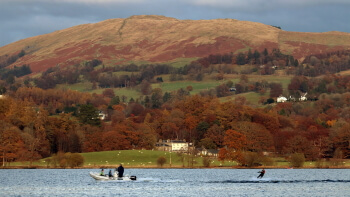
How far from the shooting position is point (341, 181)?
96.2 meters

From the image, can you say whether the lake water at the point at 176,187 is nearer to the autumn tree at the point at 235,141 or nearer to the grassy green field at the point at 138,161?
the grassy green field at the point at 138,161

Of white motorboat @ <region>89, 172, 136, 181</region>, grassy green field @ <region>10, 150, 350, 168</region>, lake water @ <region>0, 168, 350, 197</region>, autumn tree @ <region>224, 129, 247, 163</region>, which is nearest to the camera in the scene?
lake water @ <region>0, 168, 350, 197</region>

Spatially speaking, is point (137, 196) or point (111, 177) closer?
point (137, 196)

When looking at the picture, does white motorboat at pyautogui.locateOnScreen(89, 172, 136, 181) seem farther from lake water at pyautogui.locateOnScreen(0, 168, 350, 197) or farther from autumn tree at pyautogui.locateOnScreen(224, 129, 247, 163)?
autumn tree at pyautogui.locateOnScreen(224, 129, 247, 163)

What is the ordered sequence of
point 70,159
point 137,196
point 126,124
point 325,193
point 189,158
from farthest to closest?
point 126,124 < point 189,158 < point 70,159 < point 325,193 < point 137,196

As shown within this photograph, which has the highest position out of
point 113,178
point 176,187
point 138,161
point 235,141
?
point 235,141

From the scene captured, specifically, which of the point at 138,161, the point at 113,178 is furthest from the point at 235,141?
the point at 113,178

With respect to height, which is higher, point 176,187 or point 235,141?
point 235,141

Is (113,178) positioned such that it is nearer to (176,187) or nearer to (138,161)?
(176,187)

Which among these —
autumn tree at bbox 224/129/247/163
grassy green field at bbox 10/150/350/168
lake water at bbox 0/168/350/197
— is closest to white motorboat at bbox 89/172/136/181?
lake water at bbox 0/168/350/197

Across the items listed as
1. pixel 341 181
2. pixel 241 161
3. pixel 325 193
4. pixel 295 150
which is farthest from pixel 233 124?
pixel 325 193

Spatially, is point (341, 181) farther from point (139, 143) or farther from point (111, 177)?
point (139, 143)

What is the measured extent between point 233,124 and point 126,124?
34.2 metres

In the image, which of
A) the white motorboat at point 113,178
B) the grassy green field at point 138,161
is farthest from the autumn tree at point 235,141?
the white motorboat at point 113,178
